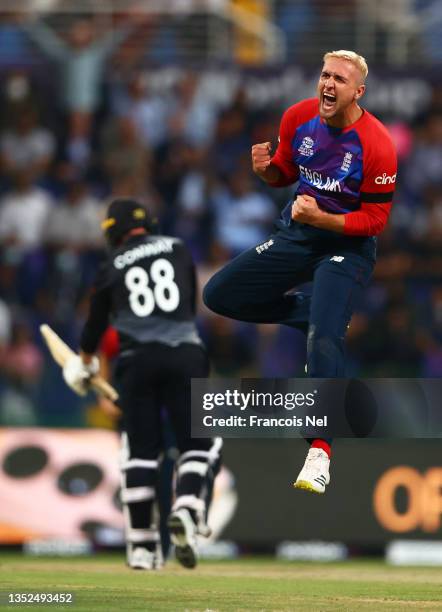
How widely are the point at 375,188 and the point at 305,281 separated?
2.78 ft

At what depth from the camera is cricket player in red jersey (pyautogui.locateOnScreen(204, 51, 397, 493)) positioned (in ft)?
29.4

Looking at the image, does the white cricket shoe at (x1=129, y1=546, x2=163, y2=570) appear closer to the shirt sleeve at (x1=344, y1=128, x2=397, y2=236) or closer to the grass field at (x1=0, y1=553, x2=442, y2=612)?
the grass field at (x1=0, y1=553, x2=442, y2=612)

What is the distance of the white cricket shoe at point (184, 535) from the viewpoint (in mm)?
10312

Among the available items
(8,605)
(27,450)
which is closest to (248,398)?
(8,605)

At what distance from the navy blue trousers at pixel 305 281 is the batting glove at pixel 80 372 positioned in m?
2.03

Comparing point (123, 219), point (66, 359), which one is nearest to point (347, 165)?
point (123, 219)

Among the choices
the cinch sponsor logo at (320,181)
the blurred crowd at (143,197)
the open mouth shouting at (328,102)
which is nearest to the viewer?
the open mouth shouting at (328,102)

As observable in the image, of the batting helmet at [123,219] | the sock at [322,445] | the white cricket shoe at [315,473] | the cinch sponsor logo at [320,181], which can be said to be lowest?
the white cricket shoe at [315,473]

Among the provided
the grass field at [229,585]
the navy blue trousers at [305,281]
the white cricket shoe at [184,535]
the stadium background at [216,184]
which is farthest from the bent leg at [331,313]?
the stadium background at [216,184]

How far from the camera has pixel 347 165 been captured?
907cm

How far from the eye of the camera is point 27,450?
549 inches

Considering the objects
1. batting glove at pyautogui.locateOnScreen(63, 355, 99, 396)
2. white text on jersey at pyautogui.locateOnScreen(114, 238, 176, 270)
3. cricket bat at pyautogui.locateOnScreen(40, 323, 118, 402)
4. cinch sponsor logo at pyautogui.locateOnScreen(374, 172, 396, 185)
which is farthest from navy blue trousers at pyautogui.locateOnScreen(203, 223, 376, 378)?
cricket bat at pyautogui.locateOnScreen(40, 323, 118, 402)

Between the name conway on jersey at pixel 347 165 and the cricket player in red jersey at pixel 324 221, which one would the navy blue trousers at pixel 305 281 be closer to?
the cricket player in red jersey at pixel 324 221

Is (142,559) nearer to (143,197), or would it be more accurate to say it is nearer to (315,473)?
(315,473)
